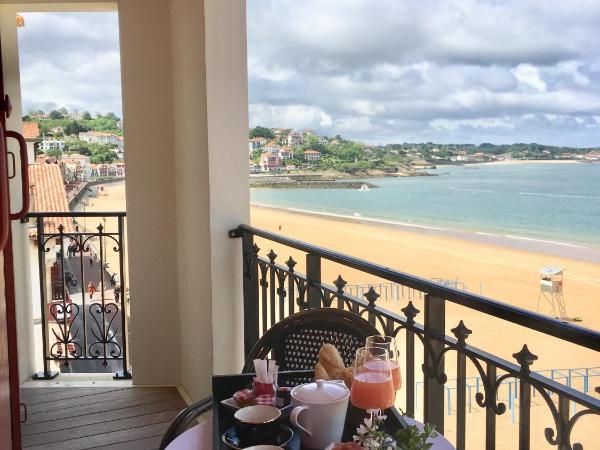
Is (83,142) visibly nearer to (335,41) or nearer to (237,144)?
(237,144)

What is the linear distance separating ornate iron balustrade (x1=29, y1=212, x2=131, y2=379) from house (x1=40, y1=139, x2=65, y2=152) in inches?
35.8

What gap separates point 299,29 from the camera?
37.1 m

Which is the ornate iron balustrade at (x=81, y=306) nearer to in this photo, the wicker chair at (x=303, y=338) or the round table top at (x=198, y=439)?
the wicker chair at (x=303, y=338)

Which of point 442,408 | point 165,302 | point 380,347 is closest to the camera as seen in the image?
point 380,347

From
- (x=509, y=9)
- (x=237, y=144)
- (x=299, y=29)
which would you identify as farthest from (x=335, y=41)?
(x=237, y=144)

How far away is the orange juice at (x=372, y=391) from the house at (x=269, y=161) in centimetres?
2024

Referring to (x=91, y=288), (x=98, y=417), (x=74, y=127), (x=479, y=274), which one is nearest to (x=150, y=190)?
(x=98, y=417)

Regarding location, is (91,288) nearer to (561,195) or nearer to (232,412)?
(232,412)

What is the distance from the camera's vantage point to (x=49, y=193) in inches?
175

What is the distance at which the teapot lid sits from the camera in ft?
3.38

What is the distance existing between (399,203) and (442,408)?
31.4m

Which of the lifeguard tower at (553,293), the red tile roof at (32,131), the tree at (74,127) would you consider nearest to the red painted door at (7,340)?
the red tile roof at (32,131)

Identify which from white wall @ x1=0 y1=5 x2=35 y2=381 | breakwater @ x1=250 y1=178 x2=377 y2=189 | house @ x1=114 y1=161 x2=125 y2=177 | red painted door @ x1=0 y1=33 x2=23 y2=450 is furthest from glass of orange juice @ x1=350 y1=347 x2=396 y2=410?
breakwater @ x1=250 y1=178 x2=377 y2=189

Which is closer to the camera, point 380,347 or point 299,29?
point 380,347
